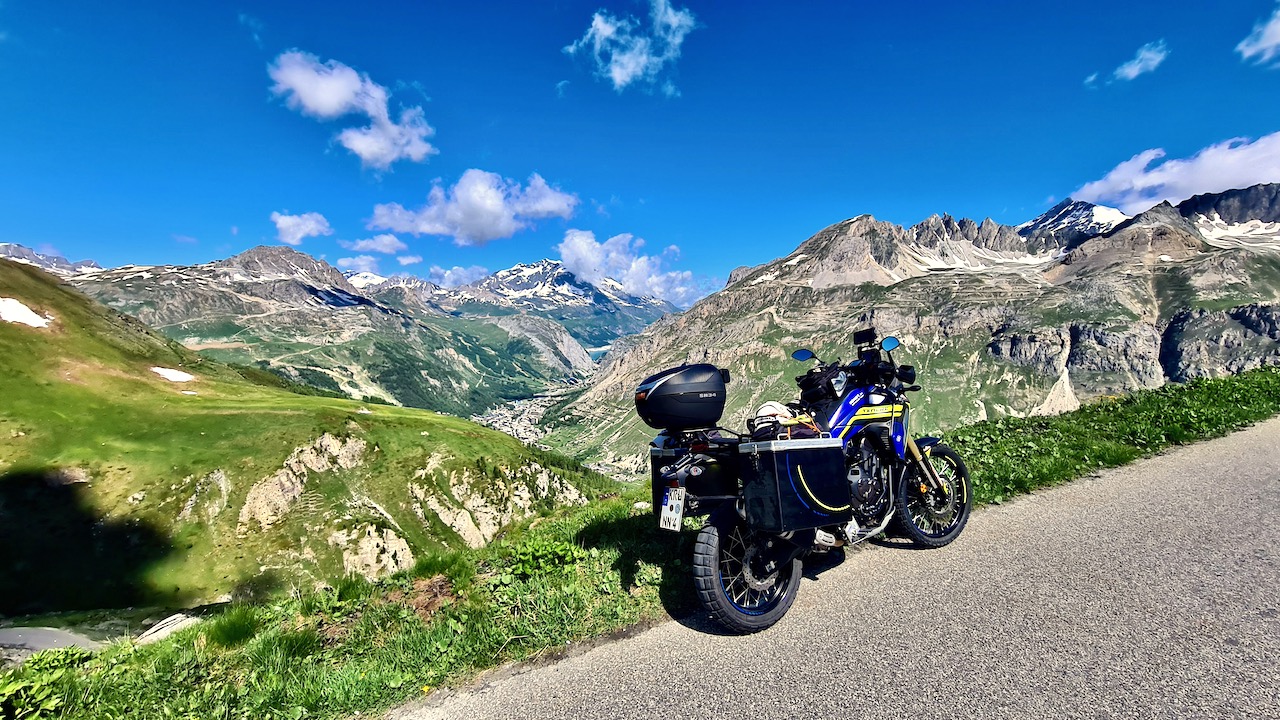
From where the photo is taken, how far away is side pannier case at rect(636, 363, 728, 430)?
5.98m

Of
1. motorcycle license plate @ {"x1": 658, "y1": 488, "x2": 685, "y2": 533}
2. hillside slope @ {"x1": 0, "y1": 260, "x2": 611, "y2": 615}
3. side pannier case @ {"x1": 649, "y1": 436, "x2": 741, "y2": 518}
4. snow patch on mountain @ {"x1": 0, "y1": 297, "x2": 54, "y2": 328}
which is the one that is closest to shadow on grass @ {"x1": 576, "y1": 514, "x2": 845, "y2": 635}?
motorcycle license plate @ {"x1": 658, "y1": 488, "x2": 685, "y2": 533}

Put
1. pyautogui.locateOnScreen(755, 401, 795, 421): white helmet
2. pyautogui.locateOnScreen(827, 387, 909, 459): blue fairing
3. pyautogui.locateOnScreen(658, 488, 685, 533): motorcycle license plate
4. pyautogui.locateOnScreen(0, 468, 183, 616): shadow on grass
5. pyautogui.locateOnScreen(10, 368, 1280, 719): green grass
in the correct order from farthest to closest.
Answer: pyautogui.locateOnScreen(0, 468, 183, 616): shadow on grass
pyautogui.locateOnScreen(827, 387, 909, 459): blue fairing
pyautogui.locateOnScreen(755, 401, 795, 421): white helmet
pyautogui.locateOnScreen(658, 488, 685, 533): motorcycle license plate
pyautogui.locateOnScreen(10, 368, 1280, 719): green grass

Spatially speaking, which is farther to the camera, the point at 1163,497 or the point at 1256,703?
the point at 1163,497

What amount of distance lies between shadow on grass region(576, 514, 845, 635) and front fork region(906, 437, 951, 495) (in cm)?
188

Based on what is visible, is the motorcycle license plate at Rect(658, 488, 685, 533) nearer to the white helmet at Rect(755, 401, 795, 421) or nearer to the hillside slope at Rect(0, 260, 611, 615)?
the white helmet at Rect(755, 401, 795, 421)

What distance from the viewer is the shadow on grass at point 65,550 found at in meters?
73.2

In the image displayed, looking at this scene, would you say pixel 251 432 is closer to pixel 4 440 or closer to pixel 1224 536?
pixel 4 440

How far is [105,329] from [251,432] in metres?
81.2

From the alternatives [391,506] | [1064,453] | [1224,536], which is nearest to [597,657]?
[1224,536]

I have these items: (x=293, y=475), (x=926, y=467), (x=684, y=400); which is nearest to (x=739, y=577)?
(x=684, y=400)

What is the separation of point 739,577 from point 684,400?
2192 millimetres

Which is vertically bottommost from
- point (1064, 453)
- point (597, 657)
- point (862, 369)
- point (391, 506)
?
point (391, 506)

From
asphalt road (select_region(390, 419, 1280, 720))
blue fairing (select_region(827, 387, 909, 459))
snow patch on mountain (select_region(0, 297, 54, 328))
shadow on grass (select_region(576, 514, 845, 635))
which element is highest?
snow patch on mountain (select_region(0, 297, 54, 328))

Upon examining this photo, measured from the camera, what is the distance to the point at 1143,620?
4777 mm
